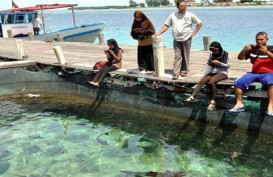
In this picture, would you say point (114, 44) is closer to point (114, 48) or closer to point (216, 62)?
point (114, 48)

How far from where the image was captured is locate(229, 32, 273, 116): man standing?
20.8 feet

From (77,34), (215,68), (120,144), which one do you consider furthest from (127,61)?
(77,34)

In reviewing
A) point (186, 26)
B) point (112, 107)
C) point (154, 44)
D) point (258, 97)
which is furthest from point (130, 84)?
point (258, 97)

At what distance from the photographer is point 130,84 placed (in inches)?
372

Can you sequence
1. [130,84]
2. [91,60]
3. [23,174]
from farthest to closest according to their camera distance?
[91,60] < [130,84] < [23,174]

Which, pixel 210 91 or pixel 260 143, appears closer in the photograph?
pixel 260 143

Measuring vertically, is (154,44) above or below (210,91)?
above

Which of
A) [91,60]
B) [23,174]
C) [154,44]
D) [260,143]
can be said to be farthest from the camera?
[91,60]

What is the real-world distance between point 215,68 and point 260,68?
0.98 metres

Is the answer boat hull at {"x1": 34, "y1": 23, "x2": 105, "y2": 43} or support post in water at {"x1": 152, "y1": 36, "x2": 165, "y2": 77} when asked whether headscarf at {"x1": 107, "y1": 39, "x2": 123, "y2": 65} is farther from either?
boat hull at {"x1": 34, "y1": 23, "x2": 105, "y2": 43}

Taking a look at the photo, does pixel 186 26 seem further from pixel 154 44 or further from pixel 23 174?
pixel 23 174

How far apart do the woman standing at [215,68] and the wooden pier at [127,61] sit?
190 mm

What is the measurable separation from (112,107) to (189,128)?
2.58 m

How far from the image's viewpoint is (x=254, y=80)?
663 centimetres
